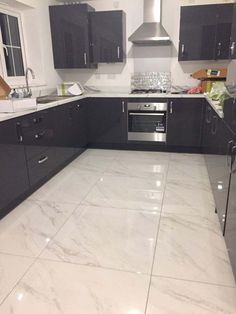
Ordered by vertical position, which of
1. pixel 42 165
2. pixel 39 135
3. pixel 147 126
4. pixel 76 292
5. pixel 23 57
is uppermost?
pixel 23 57

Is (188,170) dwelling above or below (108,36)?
below

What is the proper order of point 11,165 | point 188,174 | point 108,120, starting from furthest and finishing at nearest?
1. point 108,120
2. point 188,174
3. point 11,165

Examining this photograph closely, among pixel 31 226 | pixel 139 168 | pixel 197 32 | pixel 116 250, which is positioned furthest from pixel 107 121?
pixel 116 250

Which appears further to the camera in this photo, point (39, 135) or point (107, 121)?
point (107, 121)

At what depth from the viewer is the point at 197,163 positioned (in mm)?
3365

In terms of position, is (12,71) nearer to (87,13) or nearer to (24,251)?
(87,13)

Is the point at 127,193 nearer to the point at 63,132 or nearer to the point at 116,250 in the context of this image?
the point at 116,250

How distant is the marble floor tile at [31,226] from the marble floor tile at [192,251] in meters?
0.82

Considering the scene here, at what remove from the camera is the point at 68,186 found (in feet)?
9.14

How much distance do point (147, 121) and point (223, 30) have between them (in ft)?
4.91

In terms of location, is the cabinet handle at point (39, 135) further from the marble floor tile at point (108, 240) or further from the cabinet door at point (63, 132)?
the marble floor tile at point (108, 240)

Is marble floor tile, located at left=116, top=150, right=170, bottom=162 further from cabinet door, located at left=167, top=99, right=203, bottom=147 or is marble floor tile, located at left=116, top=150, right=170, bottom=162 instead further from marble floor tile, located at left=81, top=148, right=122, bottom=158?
cabinet door, located at left=167, top=99, right=203, bottom=147

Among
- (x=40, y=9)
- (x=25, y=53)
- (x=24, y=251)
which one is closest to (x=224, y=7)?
(x=40, y=9)

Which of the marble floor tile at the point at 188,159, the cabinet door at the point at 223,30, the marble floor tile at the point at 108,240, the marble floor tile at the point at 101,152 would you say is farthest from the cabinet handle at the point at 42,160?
the cabinet door at the point at 223,30
